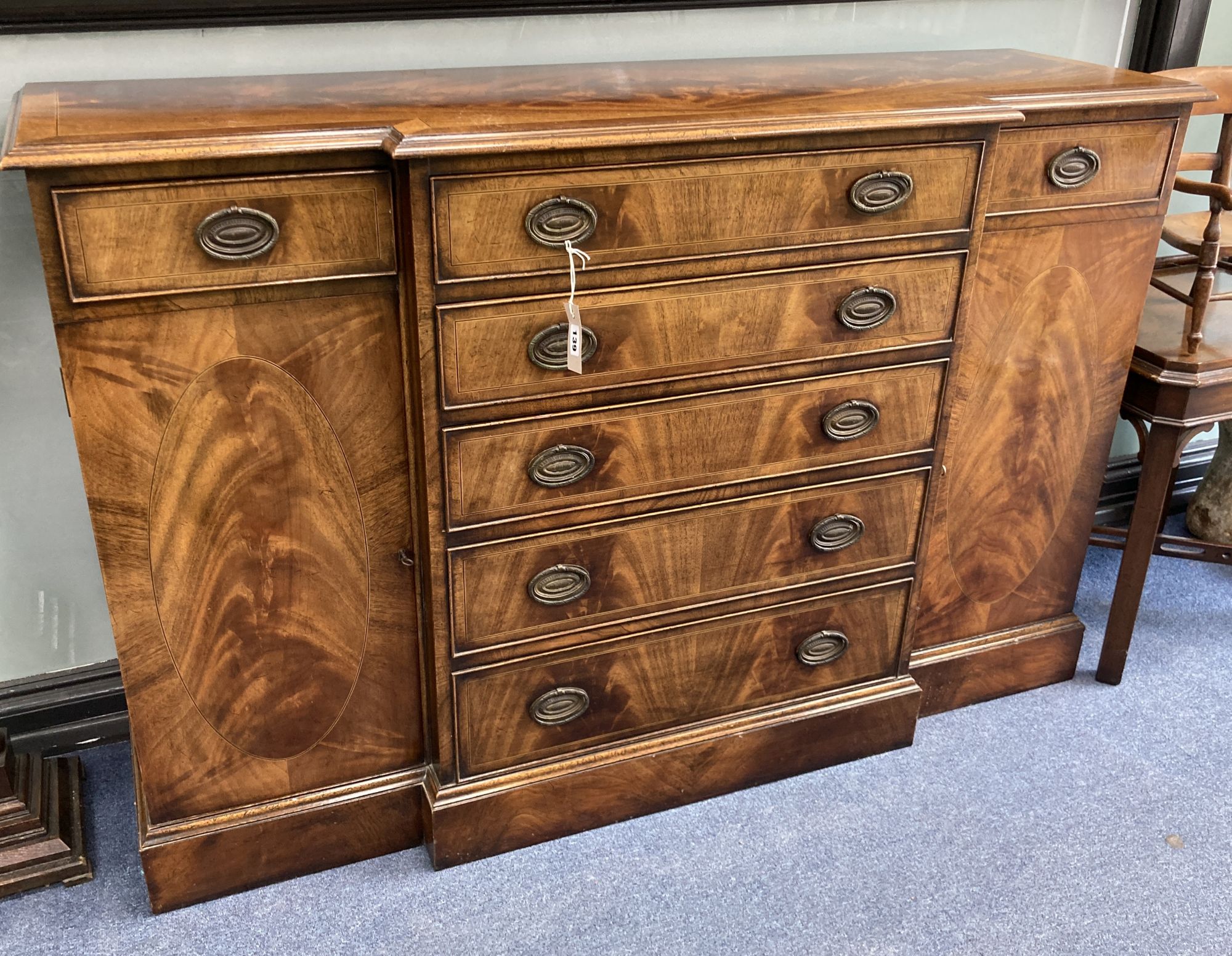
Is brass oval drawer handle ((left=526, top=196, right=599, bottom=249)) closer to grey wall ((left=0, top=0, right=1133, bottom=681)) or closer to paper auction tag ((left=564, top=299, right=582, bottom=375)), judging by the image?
paper auction tag ((left=564, top=299, right=582, bottom=375))

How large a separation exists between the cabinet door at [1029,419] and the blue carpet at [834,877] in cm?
27

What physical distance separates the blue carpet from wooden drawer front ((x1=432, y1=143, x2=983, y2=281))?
947 mm

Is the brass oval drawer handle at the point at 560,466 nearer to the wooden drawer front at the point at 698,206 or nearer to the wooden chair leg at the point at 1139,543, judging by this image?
the wooden drawer front at the point at 698,206

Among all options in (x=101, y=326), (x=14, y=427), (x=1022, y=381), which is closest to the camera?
(x=101, y=326)

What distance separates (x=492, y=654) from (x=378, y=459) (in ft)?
1.14

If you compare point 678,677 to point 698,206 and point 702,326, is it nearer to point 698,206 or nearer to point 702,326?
point 702,326

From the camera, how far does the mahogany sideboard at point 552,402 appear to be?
1.43 meters

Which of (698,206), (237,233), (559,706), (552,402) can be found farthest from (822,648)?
(237,233)

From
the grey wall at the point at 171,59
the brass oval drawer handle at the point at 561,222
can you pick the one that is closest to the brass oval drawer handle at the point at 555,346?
the brass oval drawer handle at the point at 561,222

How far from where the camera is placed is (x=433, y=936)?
1721 mm

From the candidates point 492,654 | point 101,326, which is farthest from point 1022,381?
point 101,326

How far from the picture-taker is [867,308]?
1.70 m

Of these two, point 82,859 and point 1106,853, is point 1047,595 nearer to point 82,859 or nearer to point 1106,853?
point 1106,853

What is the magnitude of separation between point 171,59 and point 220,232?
1.61ft
